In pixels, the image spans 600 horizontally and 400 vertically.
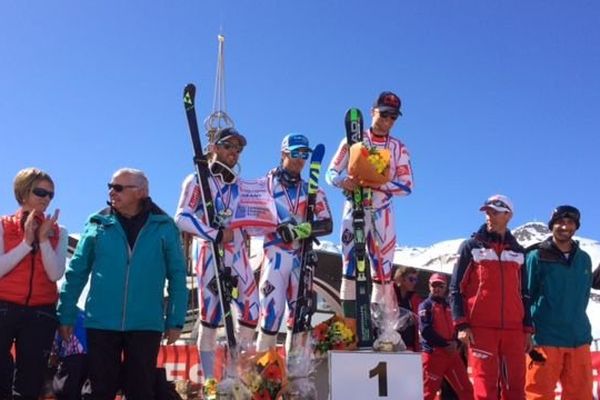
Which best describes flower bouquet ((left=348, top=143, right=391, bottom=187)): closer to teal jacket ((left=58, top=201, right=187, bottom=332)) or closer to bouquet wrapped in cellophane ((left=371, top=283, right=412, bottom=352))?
bouquet wrapped in cellophane ((left=371, top=283, right=412, bottom=352))

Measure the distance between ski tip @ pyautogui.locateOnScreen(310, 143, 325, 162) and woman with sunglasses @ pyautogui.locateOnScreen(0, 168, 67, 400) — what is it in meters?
2.51

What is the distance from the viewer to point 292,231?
6.12 metres

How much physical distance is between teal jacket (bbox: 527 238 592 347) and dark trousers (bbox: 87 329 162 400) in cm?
378

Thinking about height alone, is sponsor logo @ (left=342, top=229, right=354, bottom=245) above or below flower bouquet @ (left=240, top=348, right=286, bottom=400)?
above

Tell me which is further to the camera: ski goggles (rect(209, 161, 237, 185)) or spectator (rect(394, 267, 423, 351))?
spectator (rect(394, 267, 423, 351))

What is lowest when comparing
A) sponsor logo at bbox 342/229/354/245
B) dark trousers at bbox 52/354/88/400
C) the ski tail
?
dark trousers at bbox 52/354/88/400

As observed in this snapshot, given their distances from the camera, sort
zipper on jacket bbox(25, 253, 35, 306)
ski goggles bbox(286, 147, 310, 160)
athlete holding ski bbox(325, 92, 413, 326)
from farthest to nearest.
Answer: ski goggles bbox(286, 147, 310, 160), athlete holding ski bbox(325, 92, 413, 326), zipper on jacket bbox(25, 253, 35, 306)

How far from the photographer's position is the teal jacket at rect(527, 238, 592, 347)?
21.0 feet

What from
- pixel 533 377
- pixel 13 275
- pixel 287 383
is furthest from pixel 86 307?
pixel 533 377

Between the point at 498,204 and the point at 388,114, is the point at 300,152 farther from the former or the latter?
the point at 498,204

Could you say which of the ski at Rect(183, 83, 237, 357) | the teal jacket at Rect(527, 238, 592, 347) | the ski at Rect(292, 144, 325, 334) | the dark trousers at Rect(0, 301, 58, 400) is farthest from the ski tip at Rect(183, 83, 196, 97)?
the teal jacket at Rect(527, 238, 592, 347)

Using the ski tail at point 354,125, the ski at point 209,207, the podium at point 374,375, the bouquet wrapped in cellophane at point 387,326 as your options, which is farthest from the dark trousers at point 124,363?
the ski tail at point 354,125

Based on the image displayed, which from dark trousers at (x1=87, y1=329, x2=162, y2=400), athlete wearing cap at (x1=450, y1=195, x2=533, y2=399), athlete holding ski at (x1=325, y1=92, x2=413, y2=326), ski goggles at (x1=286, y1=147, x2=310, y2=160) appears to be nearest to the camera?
dark trousers at (x1=87, y1=329, x2=162, y2=400)

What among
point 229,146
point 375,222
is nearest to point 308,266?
point 375,222
